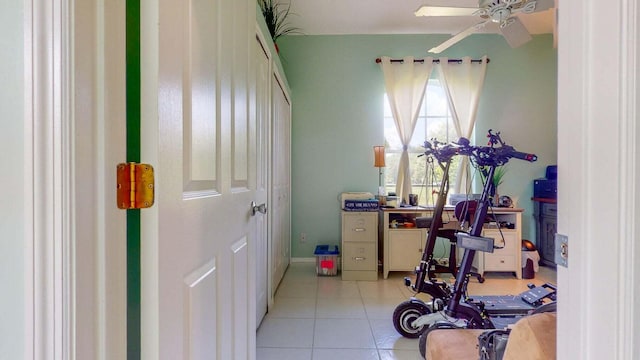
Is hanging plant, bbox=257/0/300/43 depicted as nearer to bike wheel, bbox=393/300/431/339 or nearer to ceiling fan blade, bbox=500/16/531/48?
ceiling fan blade, bbox=500/16/531/48

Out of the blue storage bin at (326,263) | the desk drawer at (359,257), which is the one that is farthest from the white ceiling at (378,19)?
the blue storage bin at (326,263)

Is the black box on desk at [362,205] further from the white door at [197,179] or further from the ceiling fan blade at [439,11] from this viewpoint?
the white door at [197,179]

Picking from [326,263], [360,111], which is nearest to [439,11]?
[360,111]

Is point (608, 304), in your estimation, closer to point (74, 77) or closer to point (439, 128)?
point (74, 77)

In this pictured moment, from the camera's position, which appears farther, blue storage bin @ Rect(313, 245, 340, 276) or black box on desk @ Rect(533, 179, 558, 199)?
black box on desk @ Rect(533, 179, 558, 199)

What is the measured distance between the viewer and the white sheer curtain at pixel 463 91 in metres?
3.92

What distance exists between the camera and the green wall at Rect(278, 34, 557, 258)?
13.1 feet

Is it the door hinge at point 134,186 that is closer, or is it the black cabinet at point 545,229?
the door hinge at point 134,186

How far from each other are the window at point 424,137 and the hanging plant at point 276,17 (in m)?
1.51

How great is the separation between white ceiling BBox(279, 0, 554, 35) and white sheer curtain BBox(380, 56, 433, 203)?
393 mm

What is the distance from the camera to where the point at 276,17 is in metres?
3.34

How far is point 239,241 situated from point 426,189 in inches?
131

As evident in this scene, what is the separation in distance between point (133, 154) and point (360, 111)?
3627mm

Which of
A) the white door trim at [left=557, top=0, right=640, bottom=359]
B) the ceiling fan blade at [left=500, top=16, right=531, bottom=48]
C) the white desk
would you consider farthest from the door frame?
the white desk
